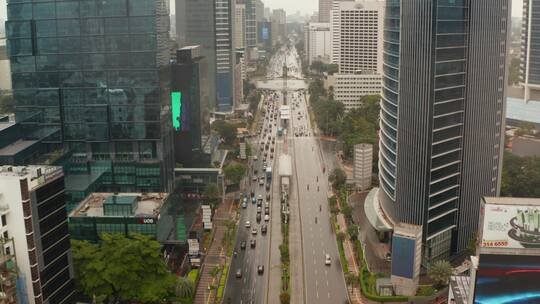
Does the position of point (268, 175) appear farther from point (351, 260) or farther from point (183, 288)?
point (183, 288)

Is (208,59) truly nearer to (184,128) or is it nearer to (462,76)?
(184,128)

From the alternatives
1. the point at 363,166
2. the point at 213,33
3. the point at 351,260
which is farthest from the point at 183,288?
the point at 213,33

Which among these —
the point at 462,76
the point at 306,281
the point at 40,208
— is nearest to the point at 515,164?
the point at 462,76

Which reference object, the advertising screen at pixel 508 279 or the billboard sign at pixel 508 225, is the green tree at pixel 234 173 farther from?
the billboard sign at pixel 508 225

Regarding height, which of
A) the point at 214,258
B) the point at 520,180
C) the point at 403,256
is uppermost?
the point at 520,180

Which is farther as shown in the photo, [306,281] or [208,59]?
[208,59]

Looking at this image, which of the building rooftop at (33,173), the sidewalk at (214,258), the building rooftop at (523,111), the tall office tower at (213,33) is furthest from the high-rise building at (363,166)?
the tall office tower at (213,33)
